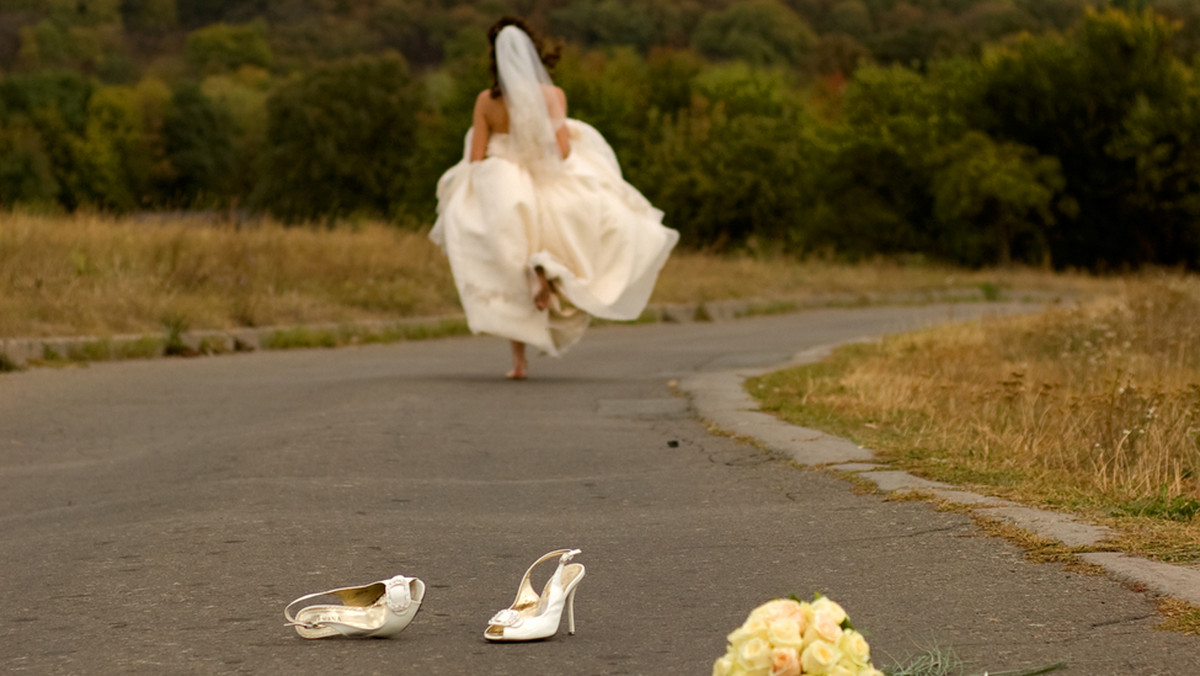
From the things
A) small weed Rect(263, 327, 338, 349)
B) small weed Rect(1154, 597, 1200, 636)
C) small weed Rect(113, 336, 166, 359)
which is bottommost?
small weed Rect(263, 327, 338, 349)

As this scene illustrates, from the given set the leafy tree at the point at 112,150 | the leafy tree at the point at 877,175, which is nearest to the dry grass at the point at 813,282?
the leafy tree at the point at 877,175

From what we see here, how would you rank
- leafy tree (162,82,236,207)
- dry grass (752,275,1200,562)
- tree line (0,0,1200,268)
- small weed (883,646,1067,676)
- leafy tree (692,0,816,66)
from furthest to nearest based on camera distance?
leafy tree (692,0,816,66) < leafy tree (162,82,236,207) < tree line (0,0,1200,268) < dry grass (752,275,1200,562) < small weed (883,646,1067,676)

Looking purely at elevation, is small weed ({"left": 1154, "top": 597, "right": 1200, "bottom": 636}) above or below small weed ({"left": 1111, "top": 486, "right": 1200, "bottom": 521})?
above

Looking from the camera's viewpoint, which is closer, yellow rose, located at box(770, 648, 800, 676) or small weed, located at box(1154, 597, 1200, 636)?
yellow rose, located at box(770, 648, 800, 676)

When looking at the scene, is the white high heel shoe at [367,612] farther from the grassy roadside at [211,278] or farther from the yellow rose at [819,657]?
the grassy roadside at [211,278]

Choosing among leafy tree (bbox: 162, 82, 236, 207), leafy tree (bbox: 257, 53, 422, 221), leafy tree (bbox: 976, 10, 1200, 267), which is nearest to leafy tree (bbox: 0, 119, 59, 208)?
leafy tree (bbox: 257, 53, 422, 221)

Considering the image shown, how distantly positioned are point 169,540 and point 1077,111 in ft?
141

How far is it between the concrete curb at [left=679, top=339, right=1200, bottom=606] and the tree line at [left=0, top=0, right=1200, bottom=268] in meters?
11.1

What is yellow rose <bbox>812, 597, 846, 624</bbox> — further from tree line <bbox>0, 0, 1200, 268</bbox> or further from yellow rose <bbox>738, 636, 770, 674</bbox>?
tree line <bbox>0, 0, 1200, 268</bbox>

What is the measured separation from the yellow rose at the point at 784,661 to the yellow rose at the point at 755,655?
0.5 inches

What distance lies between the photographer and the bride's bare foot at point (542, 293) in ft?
35.0

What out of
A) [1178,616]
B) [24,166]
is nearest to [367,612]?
[1178,616]

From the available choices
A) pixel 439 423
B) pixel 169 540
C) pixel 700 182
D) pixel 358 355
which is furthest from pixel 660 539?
pixel 700 182

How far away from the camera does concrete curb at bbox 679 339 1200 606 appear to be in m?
4.07
